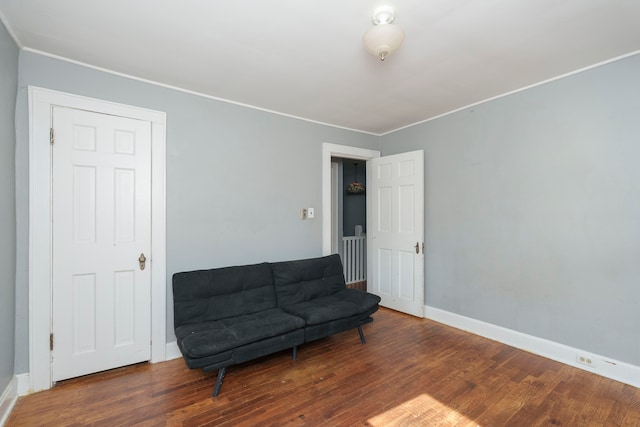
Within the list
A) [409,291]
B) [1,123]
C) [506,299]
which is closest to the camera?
[1,123]

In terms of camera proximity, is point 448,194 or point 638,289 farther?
point 448,194

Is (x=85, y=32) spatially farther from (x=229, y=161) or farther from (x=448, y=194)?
(x=448, y=194)

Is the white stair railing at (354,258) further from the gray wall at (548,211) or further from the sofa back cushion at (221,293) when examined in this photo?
the sofa back cushion at (221,293)

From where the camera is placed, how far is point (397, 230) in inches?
157

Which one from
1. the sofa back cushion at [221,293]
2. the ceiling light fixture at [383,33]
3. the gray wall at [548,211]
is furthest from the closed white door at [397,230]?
the ceiling light fixture at [383,33]

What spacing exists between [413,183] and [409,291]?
1367mm

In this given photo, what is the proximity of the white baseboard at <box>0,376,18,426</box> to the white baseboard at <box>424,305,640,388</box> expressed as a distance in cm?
383

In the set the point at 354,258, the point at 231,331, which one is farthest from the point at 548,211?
the point at 354,258

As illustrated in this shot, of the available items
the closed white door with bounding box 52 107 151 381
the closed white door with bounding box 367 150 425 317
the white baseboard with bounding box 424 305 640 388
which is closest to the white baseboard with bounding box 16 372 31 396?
the closed white door with bounding box 52 107 151 381

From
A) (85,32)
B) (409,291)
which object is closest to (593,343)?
(409,291)

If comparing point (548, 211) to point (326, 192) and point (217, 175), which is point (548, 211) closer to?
point (326, 192)

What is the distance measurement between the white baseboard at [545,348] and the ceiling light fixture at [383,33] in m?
2.87

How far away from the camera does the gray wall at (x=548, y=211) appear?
234cm

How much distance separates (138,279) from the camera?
2.62 metres
